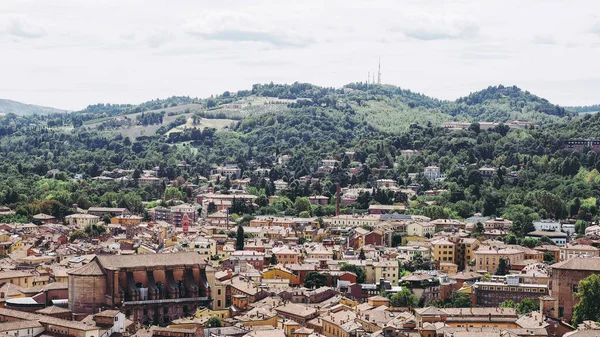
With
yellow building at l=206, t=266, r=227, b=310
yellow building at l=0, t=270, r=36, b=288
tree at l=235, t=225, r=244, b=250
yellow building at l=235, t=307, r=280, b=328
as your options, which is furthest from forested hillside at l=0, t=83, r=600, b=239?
yellow building at l=235, t=307, r=280, b=328

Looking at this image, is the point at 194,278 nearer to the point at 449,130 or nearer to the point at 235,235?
the point at 235,235

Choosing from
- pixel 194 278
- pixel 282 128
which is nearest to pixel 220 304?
pixel 194 278

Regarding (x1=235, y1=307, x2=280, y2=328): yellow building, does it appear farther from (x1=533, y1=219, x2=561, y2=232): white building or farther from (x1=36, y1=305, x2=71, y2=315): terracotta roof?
(x1=533, y1=219, x2=561, y2=232): white building

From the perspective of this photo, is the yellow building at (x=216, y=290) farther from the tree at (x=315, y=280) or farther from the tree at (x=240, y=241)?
the tree at (x=240, y=241)

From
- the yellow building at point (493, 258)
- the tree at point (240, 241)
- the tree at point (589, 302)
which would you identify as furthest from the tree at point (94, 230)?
the tree at point (589, 302)

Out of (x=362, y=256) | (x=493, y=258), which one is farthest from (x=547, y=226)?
(x=362, y=256)

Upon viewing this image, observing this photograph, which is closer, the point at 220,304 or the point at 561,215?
the point at 220,304

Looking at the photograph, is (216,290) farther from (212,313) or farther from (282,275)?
(282,275)
